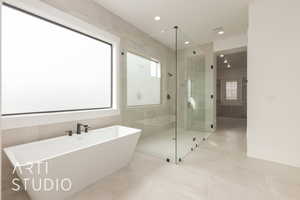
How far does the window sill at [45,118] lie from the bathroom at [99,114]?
12 mm

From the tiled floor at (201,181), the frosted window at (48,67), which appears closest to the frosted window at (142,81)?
the frosted window at (48,67)

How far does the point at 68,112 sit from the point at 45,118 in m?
0.33

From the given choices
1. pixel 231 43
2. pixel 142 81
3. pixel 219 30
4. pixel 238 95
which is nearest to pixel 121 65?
pixel 142 81

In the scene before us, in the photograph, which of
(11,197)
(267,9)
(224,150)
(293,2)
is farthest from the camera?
(224,150)

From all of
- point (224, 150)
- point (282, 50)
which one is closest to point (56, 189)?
point (224, 150)

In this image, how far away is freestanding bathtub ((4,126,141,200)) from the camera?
1.33 meters

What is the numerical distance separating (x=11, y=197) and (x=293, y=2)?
472cm

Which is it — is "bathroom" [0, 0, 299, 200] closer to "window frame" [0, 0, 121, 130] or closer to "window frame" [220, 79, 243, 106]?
"window frame" [0, 0, 121, 130]

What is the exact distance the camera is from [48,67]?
221 cm

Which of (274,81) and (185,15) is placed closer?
(274,81)

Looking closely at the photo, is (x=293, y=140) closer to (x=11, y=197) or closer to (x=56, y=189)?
(x=56, y=189)

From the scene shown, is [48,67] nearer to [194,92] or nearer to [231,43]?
[194,92]

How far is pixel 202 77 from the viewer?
4.39 m

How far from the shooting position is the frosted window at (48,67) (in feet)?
6.10
